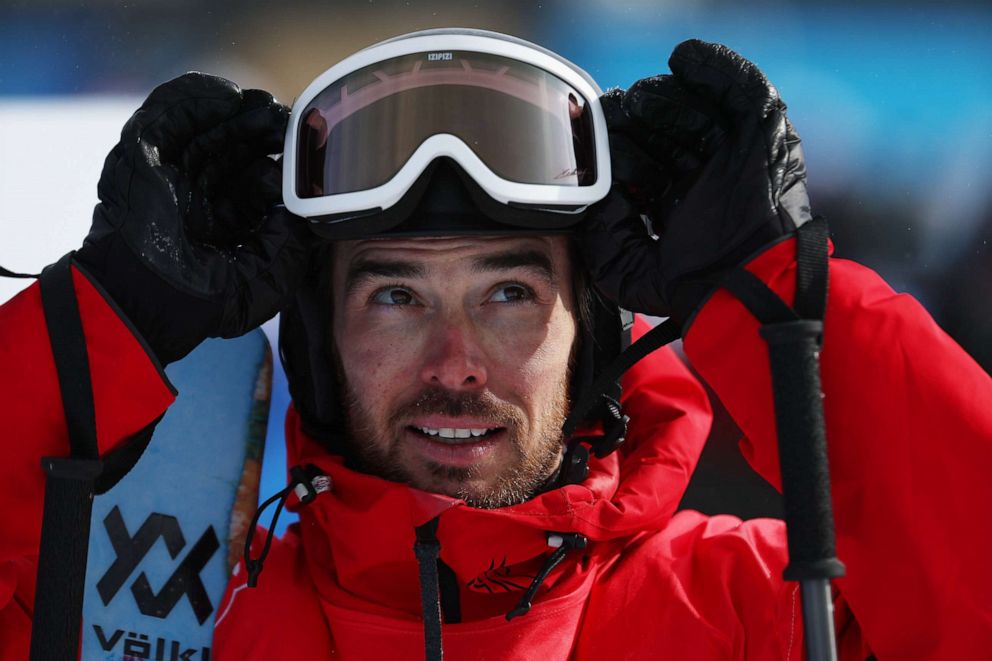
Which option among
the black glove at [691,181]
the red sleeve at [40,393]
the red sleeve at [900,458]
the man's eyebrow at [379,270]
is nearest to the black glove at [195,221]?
the red sleeve at [40,393]

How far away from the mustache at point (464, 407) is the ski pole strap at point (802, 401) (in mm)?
719

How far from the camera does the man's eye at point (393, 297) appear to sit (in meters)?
2.38

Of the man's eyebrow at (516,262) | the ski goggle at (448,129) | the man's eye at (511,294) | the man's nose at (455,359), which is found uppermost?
the ski goggle at (448,129)

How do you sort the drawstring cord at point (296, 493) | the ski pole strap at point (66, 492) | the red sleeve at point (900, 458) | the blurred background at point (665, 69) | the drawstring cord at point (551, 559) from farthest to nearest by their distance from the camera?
the blurred background at point (665, 69), the drawstring cord at point (296, 493), the drawstring cord at point (551, 559), the ski pole strap at point (66, 492), the red sleeve at point (900, 458)

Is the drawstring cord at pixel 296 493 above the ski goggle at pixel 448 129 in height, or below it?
below

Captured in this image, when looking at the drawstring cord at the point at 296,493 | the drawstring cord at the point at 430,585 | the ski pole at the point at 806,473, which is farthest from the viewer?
the drawstring cord at the point at 296,493

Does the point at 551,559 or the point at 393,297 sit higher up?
the point at 393,297

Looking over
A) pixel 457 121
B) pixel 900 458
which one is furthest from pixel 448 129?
pixel 900 458

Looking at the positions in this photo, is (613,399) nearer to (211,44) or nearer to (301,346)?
(301,346)

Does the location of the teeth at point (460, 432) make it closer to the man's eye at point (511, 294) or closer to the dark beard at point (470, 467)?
the dark beard at point (470, 467)

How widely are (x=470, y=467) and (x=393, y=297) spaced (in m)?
0.44

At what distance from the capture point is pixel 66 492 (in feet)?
5.82

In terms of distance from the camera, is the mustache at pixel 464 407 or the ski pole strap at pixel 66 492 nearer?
the ski pole strap at pixel 66 492

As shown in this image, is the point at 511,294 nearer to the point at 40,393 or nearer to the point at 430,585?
the point at 430,585
